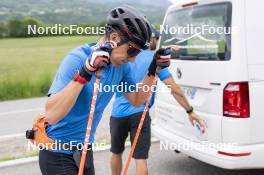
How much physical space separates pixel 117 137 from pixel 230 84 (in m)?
1.30

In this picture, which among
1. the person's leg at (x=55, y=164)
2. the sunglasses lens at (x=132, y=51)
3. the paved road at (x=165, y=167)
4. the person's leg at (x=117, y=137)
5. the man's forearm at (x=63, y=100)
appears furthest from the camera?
the paved road at (x=165, y=167)

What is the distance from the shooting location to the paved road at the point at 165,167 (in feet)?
16.3

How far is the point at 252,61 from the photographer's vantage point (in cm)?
375

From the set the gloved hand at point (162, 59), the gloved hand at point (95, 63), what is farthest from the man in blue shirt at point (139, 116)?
the gloved hand at point (95, 63)

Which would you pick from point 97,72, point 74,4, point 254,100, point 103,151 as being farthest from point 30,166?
point 74,4

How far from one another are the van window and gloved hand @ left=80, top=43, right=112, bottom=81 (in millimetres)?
1896

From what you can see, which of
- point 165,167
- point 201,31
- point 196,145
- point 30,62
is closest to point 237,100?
point 196,145

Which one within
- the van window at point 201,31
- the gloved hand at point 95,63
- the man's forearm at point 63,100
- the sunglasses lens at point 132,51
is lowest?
the man's forearm at point 63,100

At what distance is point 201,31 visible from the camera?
4289mm

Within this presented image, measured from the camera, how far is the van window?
152 inches

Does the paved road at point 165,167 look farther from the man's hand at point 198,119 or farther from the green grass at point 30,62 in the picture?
the green grass at point 30,62

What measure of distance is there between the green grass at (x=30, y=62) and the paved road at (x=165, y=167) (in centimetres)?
735

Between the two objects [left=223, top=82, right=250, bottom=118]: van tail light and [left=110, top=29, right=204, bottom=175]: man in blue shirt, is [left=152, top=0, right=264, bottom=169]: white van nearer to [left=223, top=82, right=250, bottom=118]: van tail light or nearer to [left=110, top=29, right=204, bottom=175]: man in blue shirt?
[left=223, top=82, right=250, bottom=118]: van tail light

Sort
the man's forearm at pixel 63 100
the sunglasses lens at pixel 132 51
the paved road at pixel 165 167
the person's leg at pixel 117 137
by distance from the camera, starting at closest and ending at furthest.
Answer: the man's forearm at pixel 63 100 < the sunglasses lens at pixel 132 51 < the person's leg at pixel 117 137 < the paved road at pixel 165 167
